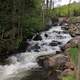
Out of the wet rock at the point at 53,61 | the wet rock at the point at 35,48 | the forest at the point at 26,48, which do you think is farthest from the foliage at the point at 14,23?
the wet rock at the point at 53,61

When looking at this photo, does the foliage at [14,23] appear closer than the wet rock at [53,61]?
No

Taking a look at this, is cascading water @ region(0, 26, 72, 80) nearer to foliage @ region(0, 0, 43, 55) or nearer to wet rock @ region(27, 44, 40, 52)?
wet rock @ region(27, 44, 40, 52)

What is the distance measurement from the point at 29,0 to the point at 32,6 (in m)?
A: 0.67

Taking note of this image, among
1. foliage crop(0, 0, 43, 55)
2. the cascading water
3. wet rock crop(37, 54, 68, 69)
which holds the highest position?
foliage crop(0, 0, 43, 55)

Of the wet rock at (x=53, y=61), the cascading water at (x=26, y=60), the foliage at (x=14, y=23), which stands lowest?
the cascading water at (x=26, y=60)

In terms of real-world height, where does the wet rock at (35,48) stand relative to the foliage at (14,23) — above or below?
below

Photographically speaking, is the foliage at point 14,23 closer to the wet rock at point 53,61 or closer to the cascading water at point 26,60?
the cascading water at point 26,60

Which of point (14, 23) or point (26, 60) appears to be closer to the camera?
point (26, 60)

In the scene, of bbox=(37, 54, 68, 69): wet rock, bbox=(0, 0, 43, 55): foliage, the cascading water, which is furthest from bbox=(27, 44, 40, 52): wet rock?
bbox=(37, 54, 68, 69): wet rock

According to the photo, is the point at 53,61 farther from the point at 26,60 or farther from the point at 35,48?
the point at 35,48

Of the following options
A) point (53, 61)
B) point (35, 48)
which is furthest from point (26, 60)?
point (35, 48)

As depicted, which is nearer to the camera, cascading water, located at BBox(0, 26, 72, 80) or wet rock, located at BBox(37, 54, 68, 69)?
cascading water, located at BBox(0, 26, 72, 80)

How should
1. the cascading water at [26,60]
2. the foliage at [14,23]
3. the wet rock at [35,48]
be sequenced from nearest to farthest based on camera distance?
the cascading water at [26,60] → the foliage at [14,23] → the wet rock at [35,48]

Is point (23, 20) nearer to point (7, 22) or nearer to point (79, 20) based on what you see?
point (7, 22)
